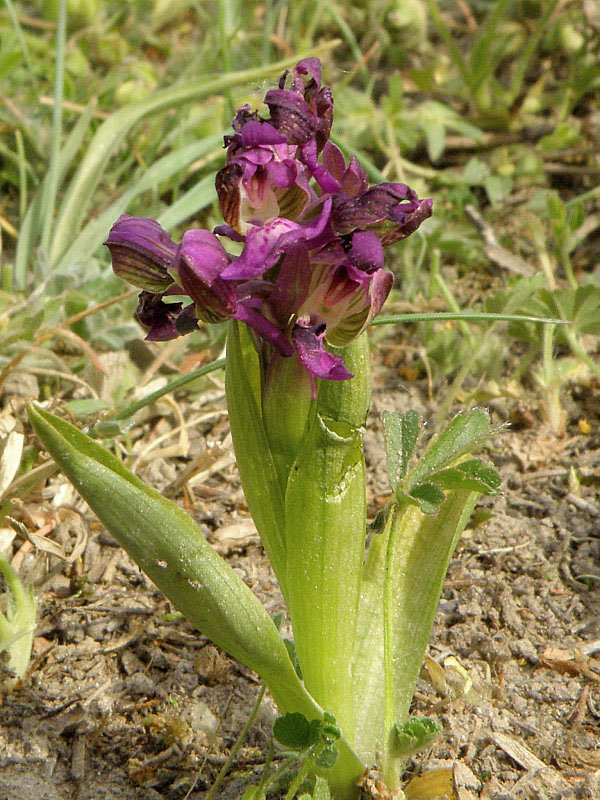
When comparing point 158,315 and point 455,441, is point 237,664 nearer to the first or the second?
point 455,441

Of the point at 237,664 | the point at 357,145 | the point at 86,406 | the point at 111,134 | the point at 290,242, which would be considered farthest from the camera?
the point at 357,145

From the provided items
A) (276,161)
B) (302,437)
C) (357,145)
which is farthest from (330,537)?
(357,145)

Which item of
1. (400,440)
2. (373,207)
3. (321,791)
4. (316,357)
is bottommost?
(321,791)

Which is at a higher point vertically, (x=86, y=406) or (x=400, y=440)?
(x=400, y=440)

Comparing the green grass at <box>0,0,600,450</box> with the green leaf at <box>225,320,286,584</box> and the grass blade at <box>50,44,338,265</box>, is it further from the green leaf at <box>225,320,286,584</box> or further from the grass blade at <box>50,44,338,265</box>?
the green leaf at <box>225,320,286,584</box>

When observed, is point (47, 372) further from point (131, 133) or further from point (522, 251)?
point (522, 251)

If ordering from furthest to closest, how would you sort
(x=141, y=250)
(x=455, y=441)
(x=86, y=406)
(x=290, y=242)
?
(x=86, y=406), (x=455, y=441), (x=141, y=250), (x=290, y=242)

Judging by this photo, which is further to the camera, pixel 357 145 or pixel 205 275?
pixel 357 145

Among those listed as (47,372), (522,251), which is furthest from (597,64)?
(47,372)
